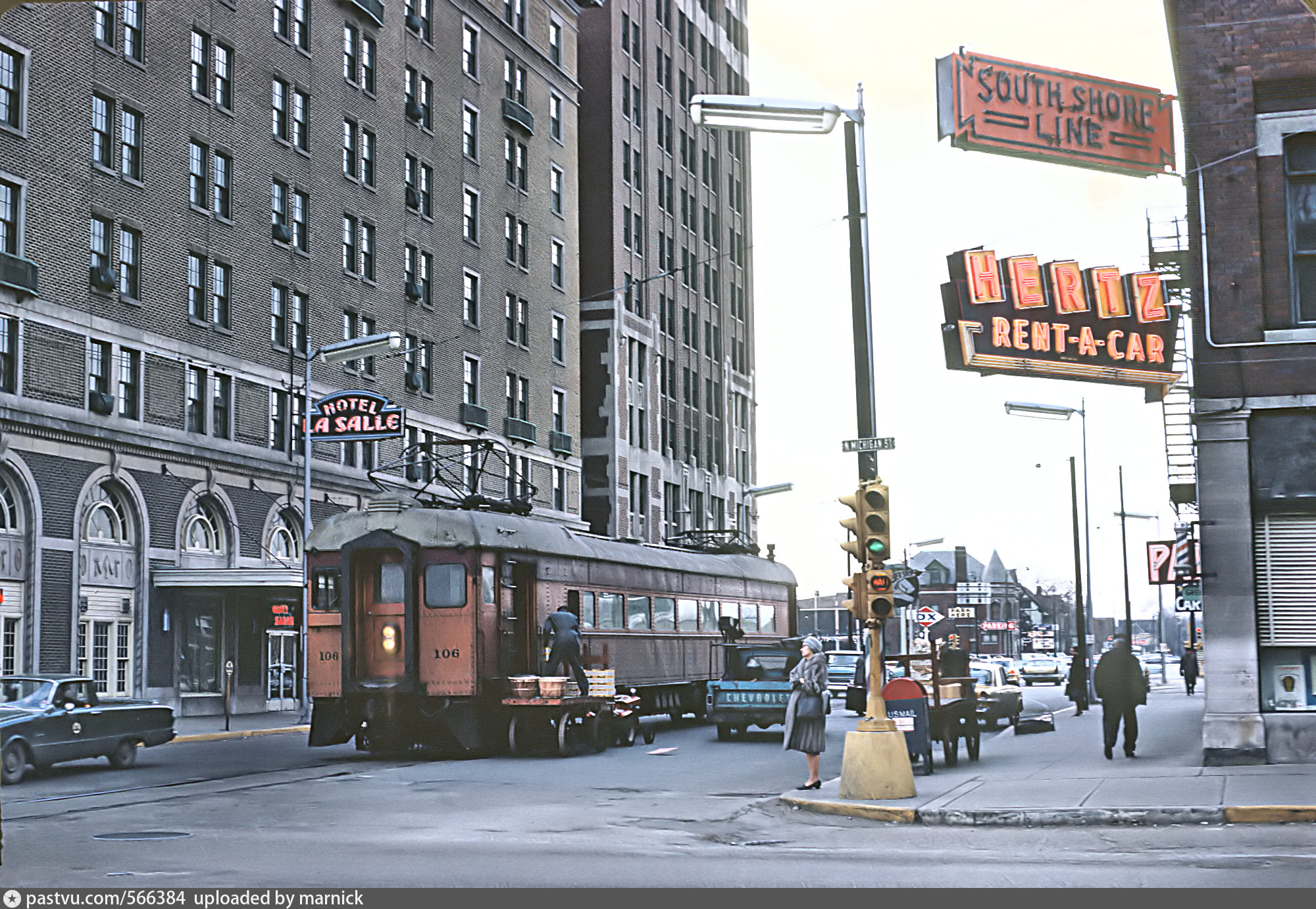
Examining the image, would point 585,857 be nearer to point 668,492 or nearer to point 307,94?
point 307,94

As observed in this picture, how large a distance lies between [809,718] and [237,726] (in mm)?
21511

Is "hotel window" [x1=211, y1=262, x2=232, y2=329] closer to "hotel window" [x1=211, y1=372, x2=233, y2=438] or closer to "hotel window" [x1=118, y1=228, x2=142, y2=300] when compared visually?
"hotel window" [x1=211, y1=372, x2=233, y2=438]

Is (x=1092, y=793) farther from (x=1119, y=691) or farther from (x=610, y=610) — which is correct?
(x=610, y=610)

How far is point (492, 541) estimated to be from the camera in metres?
26.0

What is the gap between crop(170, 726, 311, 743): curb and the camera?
32.4 meters

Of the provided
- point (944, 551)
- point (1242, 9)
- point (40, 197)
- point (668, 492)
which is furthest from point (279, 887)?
point (944, 551)

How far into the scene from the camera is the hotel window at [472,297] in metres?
57.6

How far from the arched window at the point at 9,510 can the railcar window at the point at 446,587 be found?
14.7 meters

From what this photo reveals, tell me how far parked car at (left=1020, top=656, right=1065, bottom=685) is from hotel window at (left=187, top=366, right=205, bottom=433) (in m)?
47.0

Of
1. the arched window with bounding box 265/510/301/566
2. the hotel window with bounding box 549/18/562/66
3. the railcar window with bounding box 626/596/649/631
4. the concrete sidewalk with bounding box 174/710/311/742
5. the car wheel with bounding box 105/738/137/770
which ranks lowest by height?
the concrete sidewalk with bounding box 174/710/311/742

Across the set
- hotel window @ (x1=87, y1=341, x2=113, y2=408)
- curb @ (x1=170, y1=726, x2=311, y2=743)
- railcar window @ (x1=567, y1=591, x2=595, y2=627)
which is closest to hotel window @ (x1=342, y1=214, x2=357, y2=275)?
hotel window @ (x1=87, y1=341, x2=113, y2=408)

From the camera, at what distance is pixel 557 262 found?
66.0 m

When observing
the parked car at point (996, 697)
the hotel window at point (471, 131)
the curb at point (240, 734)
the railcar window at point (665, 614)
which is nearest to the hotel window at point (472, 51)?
the hotel window at point (471, 131)

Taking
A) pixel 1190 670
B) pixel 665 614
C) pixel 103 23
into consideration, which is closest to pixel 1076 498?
pixel 1190 670
